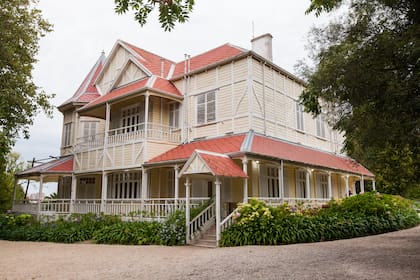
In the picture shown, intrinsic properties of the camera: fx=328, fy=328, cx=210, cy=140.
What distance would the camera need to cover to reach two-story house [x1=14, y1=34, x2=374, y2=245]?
584 inches

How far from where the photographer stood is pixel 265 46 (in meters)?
18.8

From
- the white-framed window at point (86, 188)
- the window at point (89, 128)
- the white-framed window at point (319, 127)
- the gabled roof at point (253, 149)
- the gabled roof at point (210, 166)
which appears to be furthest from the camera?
the window at point (89, 128)

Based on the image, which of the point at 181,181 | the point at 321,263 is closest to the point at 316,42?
the point at 321,263

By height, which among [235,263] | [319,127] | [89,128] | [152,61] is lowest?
[235,263]

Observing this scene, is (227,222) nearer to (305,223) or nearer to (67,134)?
(305,223)

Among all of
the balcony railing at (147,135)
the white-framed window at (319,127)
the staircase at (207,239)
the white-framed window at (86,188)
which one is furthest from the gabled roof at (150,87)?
the white-framed window at (319,127)

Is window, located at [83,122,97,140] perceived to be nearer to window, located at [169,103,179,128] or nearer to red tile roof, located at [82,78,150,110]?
red tile roof, located at [82,78,150,110]

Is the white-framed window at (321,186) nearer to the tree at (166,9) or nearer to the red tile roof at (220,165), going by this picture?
the red tile roof at (220,165)

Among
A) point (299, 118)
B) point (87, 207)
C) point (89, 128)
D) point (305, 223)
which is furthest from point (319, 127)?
point (89, 128)

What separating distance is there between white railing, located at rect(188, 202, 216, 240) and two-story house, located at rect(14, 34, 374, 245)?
8.2 inches

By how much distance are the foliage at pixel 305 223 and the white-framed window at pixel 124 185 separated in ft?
27.1

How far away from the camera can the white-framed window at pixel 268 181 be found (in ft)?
50.8

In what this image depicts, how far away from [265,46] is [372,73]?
12318 millimetres

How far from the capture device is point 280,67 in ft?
58.7
